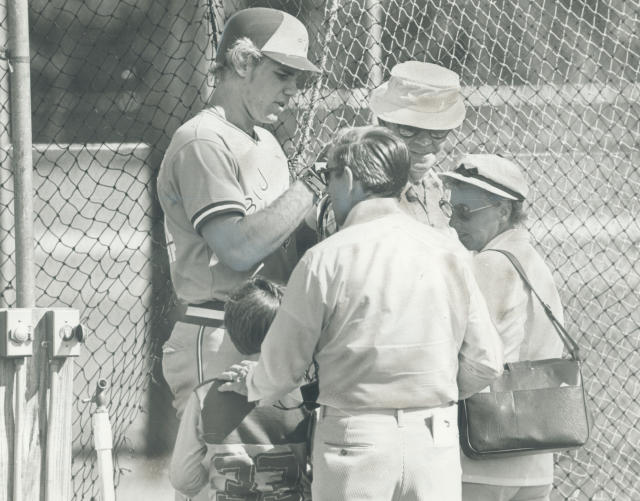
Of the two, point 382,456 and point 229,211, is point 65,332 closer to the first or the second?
point 229,211

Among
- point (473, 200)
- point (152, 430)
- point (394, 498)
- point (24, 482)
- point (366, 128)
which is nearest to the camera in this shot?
point (394, 498)

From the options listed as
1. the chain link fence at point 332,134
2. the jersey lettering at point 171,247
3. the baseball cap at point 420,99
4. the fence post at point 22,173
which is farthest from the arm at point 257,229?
the chain link fence at point 332,134

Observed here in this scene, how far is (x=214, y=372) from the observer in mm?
3463

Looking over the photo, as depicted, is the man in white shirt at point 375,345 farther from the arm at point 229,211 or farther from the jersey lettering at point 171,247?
the jersey lettering at point 171,247

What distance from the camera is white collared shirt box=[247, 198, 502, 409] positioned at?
2.89m

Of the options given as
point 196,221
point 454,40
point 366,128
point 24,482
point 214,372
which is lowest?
point 24,482

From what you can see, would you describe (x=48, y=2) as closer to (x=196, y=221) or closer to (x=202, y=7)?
(x=202, y=7)

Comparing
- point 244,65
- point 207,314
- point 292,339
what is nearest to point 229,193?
point 207,314

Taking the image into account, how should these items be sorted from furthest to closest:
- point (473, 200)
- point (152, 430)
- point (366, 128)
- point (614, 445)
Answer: point (614, 445)
point (152, 430)
point (473, 200)
point (366, 128)

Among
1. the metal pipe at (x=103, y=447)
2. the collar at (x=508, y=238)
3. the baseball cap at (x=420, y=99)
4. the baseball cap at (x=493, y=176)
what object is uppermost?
the baseball cap at (x=420, y=99)

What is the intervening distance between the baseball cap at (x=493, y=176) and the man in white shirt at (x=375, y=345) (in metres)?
0.87

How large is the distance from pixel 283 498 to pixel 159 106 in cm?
300

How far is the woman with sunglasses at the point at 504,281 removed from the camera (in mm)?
3553

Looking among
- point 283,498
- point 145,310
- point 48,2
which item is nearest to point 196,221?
point 283,498
